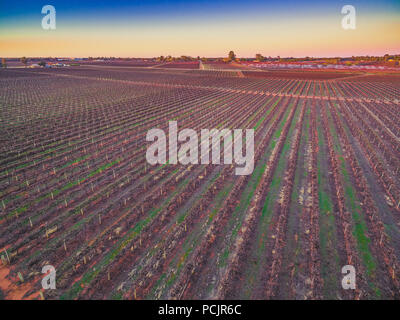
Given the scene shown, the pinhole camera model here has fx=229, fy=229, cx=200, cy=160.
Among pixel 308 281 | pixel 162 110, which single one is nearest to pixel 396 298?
pixel 308 281

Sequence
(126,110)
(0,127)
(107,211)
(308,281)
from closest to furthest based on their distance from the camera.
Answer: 1. (308,281)
2. (107,211)
3. (0,127)
4. (126,110)

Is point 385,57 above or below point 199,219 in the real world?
above

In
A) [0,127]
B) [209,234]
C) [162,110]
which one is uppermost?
[162,110]

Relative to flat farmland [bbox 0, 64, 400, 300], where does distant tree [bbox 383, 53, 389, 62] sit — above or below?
above

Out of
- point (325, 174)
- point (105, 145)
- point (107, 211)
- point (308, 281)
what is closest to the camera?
point (308, 281)

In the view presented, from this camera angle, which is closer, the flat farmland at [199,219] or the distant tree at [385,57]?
the flat farmland at [199,219]

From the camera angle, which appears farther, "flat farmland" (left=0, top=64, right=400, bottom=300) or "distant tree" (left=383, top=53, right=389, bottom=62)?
"distant tree" (left=383, top=53, right=389, bottom=62)

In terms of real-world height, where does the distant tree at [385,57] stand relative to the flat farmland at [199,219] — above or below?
above

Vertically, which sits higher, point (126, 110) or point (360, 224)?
point (126, 110)

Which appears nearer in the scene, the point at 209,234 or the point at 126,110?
the point at 209,234

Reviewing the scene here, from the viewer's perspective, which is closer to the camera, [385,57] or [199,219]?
[199,219]
